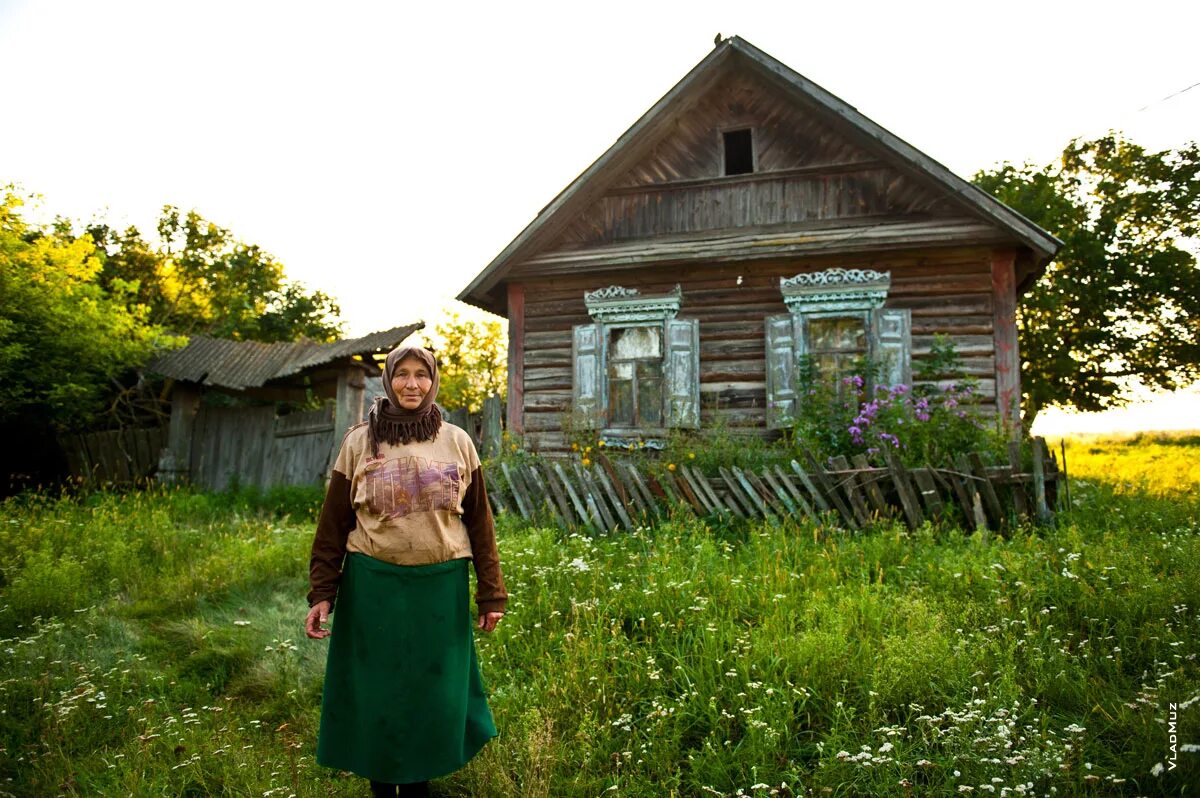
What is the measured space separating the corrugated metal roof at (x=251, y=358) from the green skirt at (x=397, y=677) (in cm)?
766

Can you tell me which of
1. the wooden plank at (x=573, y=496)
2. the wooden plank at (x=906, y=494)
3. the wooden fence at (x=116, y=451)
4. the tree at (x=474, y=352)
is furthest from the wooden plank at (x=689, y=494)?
the tree at (x=474, y=352)

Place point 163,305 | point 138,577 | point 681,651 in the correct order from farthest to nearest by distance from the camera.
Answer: point 163,305 < point 138,577 < point 681,651

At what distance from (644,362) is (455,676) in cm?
735

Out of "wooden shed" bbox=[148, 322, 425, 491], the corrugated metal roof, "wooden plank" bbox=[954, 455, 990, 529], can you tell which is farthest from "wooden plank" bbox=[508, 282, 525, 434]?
"wooden plank" bbox=[954, 455, 990, 529]

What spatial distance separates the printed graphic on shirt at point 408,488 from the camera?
2.79 m

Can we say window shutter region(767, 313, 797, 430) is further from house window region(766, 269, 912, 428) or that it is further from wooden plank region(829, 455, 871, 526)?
wooden plank region(829, 455, 871, 526)

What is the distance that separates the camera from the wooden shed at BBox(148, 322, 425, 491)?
35.5ft

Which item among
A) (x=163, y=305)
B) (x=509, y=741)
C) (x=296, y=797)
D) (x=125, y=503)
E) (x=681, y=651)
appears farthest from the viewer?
(x=163, y=305)

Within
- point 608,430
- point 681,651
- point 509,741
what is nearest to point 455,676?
point 509,741

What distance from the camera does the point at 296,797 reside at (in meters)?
3.02

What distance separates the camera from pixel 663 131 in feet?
32.9

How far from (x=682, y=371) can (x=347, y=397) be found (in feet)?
15.6

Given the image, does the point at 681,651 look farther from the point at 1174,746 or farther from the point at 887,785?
the point at 1174,746

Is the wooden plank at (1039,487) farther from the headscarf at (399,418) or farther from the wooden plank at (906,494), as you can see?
the headscarf at (399,418)
